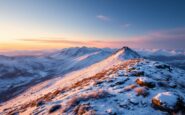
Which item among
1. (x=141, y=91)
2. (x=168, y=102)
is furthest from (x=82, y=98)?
(x=168, y=102)

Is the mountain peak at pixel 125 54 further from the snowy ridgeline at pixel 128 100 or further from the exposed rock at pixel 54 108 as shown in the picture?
the exposed rock at pixel 54 108

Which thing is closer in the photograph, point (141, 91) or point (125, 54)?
point (141, 91)

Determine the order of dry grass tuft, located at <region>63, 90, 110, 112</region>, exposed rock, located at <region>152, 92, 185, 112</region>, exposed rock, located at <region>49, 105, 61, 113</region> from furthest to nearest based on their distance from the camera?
exposed rock, located at <region>49, 105, 61, 113</region> < dry grass tuft, located at <region>63, 90, 110, 112</region> < exposed rock, located at <region>152, 92, 185, 112</region>

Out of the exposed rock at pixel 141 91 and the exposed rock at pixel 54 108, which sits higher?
the exposed rock at pixel 141 91

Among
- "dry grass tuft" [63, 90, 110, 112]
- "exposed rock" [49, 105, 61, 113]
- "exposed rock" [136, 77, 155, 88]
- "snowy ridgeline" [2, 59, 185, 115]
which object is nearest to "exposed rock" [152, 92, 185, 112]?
"snowy ridgeline" [2, 59, 185, 115]

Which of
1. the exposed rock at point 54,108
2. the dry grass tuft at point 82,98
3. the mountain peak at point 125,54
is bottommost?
the mountain peak at point 125,54

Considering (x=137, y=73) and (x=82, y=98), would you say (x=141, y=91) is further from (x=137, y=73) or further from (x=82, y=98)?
(x=137, y=73)

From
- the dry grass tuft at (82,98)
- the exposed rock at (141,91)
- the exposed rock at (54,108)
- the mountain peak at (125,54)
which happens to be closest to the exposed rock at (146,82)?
the exposed rock at (141,91)

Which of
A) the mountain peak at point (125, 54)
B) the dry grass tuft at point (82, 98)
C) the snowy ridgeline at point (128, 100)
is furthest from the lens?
the mountain peak at point (125, 54)

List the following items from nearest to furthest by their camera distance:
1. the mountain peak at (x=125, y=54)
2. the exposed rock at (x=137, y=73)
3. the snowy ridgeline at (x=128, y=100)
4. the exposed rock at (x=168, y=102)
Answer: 1. the exposed rock at (x=168, y=102)
2. the snowy ridgeline at (x=128, y=100)
3. the exposed rock at (x=137, y=73)
4. the mountain peak at (x=125, y=54)

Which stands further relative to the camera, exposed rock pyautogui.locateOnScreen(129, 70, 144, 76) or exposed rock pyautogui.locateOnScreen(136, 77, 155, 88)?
exposed rock pyautogui.locateOnScreen(129, 70, 144, 76)

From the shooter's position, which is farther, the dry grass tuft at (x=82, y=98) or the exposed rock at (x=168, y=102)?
the dry grass tuft at (x=82, y=98)

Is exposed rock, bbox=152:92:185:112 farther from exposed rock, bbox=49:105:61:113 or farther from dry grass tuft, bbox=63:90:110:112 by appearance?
exposed rock, bbox=49:105:61:113

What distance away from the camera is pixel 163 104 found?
54.5ft
